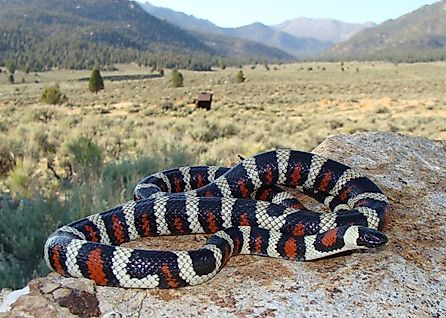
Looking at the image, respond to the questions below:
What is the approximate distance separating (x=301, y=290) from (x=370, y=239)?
64 cm

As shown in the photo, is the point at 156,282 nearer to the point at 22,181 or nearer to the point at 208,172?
the point at 208,172

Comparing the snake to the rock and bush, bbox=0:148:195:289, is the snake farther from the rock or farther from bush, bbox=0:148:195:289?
bush, bbox=0:148:195:289

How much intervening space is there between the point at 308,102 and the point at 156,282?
120 ft

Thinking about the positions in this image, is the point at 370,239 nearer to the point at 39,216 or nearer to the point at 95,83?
the point at 39,216

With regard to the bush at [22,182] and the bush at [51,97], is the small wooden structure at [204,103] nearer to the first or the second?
the bush at [51,97]

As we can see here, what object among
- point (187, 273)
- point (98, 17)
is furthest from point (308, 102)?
point (98, 17)

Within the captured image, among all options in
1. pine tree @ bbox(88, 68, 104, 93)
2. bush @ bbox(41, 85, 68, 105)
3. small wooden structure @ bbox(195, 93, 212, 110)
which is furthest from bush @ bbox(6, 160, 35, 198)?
pine tree @ bbox(88, 68, 104, 93)

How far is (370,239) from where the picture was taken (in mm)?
3771

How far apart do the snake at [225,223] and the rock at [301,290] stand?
100mm

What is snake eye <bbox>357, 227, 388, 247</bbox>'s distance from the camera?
12.4ft

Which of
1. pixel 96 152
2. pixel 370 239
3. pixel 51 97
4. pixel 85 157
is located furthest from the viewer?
pixel 51 97

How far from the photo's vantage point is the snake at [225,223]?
3.62 m

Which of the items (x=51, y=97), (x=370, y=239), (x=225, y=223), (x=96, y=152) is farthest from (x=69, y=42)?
(x=370, y=239)

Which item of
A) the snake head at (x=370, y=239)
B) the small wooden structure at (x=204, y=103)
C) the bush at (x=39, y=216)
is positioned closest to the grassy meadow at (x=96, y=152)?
the bush at (x=39, y=216)
